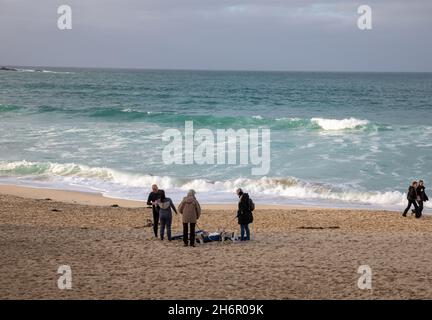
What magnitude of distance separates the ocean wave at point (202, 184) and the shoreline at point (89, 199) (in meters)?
1.10

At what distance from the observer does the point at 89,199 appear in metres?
20.8

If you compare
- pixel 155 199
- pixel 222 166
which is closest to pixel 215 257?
pixel 155 199

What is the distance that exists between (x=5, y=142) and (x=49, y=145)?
2.86 meters

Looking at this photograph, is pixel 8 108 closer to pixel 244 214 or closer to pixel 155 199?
pixel 155 199

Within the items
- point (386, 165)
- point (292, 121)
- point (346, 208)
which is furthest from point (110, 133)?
point (346, 208)

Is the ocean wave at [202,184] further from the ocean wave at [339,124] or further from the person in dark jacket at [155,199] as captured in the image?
the ocean wave at [339,124]

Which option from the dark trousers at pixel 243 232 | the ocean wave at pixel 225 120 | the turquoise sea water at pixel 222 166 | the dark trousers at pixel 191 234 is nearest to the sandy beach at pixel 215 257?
the dark trousers at pixel 191 234

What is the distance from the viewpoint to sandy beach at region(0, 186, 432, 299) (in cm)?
977

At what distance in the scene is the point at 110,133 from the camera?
38531mm

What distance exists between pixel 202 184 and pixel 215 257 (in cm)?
1137

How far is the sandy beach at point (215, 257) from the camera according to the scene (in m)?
9.77

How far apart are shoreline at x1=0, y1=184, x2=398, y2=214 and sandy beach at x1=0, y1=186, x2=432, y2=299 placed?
158cm
